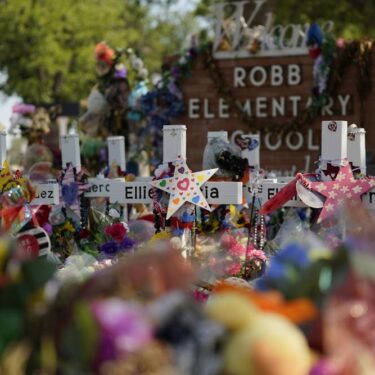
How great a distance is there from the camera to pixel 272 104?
1555 cm

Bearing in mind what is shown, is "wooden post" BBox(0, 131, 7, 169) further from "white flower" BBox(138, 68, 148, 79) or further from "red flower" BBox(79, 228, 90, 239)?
"white flower" BBox(138, 68, 148, 79)

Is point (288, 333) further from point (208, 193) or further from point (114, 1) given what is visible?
point (114, 1)

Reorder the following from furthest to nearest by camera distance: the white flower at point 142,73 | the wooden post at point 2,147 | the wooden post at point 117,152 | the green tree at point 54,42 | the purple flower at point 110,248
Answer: the green tree at point 54,42 < the white flower at point 142,73 < the wooden post at point 117,152 < the wooden post at point 2,147 < the purple flower at point 110,248

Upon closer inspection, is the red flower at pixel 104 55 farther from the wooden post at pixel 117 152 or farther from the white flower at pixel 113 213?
the white flower at pixel 113 213

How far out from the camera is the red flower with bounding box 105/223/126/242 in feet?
23.1

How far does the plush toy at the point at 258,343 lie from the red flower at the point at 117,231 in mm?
4124

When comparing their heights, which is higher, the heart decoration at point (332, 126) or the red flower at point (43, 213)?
the heart decoration at point (332, 126)

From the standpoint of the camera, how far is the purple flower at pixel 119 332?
8.96 feet

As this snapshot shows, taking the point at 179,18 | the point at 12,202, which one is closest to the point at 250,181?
the point at 12,202

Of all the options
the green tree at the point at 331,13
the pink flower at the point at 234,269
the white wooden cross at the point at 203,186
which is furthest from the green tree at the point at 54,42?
the pink flower at the point at 234,269

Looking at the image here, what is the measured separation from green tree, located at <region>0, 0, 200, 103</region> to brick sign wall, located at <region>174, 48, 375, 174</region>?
15523mm

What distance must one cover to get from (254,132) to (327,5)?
1307 centimetres

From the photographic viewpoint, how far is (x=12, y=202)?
5609 millimetres

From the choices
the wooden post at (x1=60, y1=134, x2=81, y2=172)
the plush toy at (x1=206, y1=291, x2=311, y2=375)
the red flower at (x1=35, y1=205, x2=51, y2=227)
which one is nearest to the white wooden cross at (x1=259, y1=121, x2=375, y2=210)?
the red flower at (x1=35, y1=205, x2=51, y2=227)
